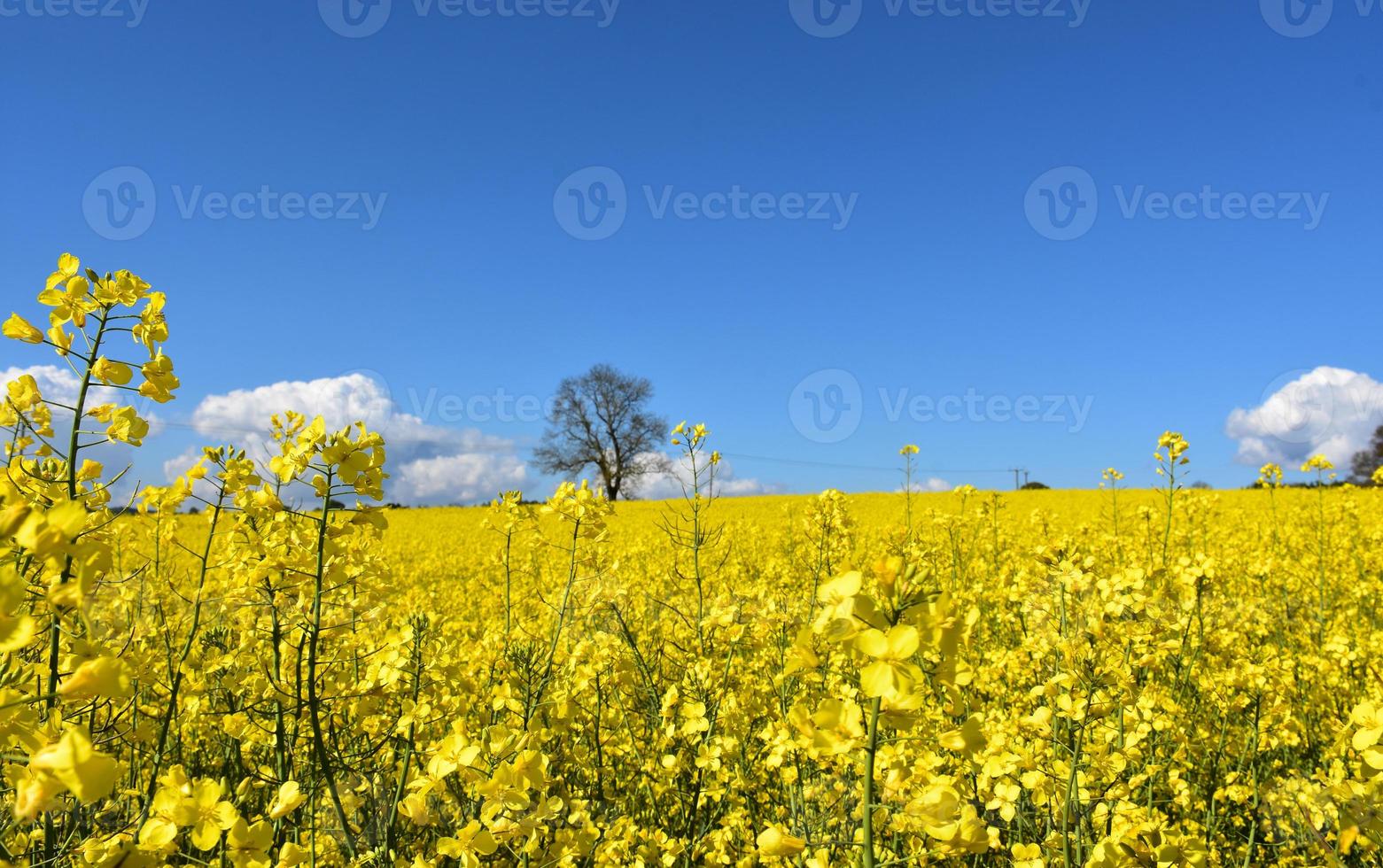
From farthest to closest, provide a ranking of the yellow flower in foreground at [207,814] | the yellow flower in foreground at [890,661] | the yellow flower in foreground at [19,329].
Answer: the yellow flower in foreground at [19,329] → the yellow flower in foreground at [207,814] → the yellow flower in foreground at [890,661]

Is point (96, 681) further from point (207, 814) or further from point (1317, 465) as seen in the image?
point (1317, 465)

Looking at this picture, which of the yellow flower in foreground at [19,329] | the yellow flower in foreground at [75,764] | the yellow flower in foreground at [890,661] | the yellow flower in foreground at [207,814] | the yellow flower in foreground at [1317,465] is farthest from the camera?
the yellow flower in foreground at [1317,465]

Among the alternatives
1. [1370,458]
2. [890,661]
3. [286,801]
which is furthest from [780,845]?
[1370,458]

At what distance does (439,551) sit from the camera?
1406 cm

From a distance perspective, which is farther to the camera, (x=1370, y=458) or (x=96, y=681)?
(x=1370, y=458)

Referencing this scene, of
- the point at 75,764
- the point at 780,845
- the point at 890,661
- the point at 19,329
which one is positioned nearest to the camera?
the point at 75,764

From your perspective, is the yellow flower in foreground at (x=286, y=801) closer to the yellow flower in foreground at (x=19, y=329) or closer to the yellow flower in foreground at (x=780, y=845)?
the yellow flower in foreground at (x=780, y=845)

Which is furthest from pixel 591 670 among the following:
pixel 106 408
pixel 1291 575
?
pixel 1291 575

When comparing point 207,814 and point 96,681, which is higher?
point 96,681

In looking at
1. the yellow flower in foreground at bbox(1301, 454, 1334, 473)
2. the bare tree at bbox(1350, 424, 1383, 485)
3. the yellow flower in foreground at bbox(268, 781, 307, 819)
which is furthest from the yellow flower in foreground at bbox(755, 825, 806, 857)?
the bare tree at bbox(1350, 424, 1383, 485)

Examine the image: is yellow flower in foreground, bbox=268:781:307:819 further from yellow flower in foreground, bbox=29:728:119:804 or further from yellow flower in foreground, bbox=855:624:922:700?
yellow flower in foreground, bbox=855:624:922:700

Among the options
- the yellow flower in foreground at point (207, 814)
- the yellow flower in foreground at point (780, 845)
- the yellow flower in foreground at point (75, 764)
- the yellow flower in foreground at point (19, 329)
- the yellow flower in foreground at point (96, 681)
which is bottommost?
the yellow flower in foreground at point (780, 845)

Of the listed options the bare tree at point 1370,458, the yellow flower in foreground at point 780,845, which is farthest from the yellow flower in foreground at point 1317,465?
the bare tree at point 1370,458

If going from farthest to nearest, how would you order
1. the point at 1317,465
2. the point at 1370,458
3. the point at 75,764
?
the point at 1370,458 → the point at 1317,465 → the point at 75,764
